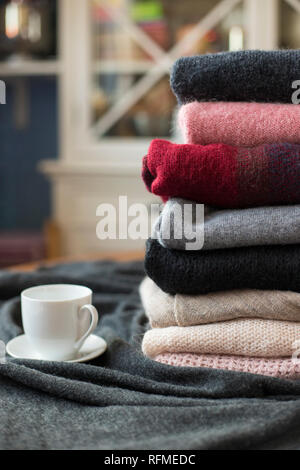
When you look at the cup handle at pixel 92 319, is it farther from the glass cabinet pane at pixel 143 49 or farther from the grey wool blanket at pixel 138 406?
the glass cabinet pane at pixel 143 49

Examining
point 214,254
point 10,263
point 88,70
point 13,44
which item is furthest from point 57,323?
point 13,44

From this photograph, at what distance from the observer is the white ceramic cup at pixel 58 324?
1.89 ft

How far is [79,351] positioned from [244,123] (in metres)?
0.31

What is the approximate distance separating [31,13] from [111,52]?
35cm

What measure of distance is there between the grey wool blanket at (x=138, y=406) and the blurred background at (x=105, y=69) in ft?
5.25

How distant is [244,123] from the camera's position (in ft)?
1.86

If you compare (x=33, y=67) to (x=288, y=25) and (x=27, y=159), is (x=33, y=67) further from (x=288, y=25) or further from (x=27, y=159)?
(x=288, y=25)

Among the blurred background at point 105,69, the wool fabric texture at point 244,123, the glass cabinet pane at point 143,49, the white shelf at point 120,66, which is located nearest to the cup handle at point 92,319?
the wool fabric texture at point 244,123

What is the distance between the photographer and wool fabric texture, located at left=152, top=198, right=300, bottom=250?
526 mm

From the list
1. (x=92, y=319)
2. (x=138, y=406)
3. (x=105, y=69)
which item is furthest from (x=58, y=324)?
(x=105, y=69)

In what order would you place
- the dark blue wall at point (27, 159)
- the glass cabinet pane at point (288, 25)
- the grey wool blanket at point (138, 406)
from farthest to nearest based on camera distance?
the dark blue wall at point (27, 159) → the glass cabinet pane at point (288, 25) → the grey wool blanket at point (138, 406)

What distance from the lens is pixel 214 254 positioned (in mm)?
546

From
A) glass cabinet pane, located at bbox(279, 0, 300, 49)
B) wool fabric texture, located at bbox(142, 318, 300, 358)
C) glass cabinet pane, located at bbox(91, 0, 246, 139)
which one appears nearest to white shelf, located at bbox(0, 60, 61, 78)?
glass cabinet pane, located at bbox(91, 0, 246, 139)

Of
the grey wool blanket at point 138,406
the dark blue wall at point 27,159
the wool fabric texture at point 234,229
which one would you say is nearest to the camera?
the grey wool blanket at point 138,406
